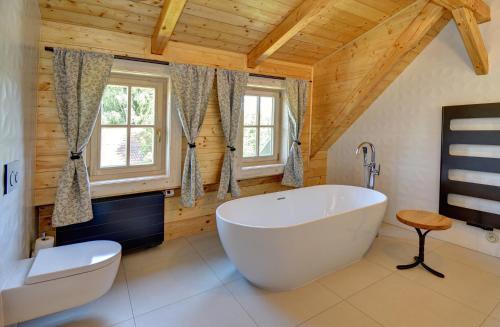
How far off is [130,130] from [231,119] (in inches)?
41.9

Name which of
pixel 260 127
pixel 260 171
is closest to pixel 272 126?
pixel 260 127

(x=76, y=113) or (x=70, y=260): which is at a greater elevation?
(x=76, y=113)

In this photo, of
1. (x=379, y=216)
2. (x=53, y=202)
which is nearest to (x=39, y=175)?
(x=53, y=202)

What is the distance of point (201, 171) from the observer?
3.01 m

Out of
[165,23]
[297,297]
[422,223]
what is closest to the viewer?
[297,297]

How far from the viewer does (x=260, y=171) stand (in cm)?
343

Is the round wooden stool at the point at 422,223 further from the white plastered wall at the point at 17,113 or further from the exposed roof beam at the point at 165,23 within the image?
the white plastered wall at the point at 17,113

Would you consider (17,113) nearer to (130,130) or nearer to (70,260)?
(70,260)

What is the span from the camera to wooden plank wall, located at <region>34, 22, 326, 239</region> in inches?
85.3

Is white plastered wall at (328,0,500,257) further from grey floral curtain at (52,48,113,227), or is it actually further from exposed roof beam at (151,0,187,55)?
grey floral curtain at (52,48,113,227)

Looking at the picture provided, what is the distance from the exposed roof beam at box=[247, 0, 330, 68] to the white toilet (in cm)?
236

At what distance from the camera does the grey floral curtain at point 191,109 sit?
2695 millimetres

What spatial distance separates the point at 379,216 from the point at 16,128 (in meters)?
2.81

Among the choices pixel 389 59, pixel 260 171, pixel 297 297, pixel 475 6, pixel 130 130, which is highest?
pixel 475 6
